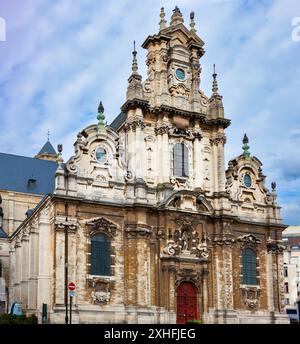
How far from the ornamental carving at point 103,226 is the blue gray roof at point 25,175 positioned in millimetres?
21076

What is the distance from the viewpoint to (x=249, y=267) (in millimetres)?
41312

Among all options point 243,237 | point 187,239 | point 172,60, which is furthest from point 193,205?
point 172,60

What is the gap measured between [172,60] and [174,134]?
585cm

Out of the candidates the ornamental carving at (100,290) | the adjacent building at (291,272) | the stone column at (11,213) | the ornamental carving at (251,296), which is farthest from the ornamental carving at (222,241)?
the adjacent building at (291,272)

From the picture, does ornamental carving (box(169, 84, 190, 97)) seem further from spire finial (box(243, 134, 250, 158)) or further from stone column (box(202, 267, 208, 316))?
stone column (box(202, 267, 208, 316))

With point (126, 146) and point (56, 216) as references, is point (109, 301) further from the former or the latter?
point (126, 146)

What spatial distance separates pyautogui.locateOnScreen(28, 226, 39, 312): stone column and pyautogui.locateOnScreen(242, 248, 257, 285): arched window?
14976mm

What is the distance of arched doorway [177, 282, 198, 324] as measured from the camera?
3725 centimetres

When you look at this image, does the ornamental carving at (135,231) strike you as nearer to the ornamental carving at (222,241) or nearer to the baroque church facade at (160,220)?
the baroque church facade at (160,220)

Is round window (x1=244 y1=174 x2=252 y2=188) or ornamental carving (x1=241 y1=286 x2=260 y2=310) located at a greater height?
round window (x1=244 y1=174 x2=252 y2=188)

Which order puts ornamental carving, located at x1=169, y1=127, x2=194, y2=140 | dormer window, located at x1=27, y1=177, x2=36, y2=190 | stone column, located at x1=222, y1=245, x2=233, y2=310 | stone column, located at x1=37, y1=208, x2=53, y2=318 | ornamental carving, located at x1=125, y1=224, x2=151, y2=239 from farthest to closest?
dormer window, located at x1=27, y1=177, x2=36, y2=190
ornamental carving, located at x1=169, y1=127, x2=194, y2=140
stone column, located at x1=222, y1=245, x2=233, y2=310
ornamental carving, located at x1=125, y1=224, x2=151, y2=239
stone column, located at x1=37, y1=208, x2=53, y2=318

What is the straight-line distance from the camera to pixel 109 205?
119 ft

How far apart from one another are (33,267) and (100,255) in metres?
5.39

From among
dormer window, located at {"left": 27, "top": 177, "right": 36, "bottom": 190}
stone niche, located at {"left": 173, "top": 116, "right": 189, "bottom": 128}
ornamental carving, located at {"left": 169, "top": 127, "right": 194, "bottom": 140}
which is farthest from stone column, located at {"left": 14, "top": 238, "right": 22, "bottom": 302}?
stone niche, located at {"left": 173, "top": 116, "right": 189, "bottom": 128}
